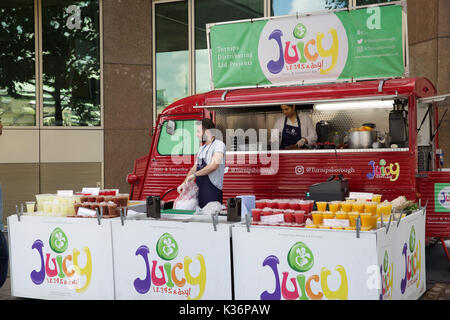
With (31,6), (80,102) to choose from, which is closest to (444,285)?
(80,102)

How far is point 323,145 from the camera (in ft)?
23.8

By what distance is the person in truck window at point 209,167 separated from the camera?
6082mm

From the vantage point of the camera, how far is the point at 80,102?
1188 centimetres

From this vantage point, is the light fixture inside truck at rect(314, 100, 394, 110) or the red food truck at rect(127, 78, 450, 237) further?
the light fixture inside truck at rect(314, 100, 394, 110)

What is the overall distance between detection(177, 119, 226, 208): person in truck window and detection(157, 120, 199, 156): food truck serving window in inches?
67.8

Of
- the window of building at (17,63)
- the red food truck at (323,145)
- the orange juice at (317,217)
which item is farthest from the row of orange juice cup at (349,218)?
the window of building at (17,63)

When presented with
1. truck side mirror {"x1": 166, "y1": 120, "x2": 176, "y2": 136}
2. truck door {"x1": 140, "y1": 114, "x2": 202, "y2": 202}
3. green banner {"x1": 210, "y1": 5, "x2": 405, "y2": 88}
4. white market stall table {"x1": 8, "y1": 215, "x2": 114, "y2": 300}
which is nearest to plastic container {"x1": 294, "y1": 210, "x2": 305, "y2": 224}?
white market stall table {"x1": 8, "y1": 215, "x2": 114, "y2": 300}

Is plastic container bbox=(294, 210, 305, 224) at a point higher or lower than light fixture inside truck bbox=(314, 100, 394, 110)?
lower

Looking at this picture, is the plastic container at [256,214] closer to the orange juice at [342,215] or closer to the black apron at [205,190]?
the orange juice at [342,215]

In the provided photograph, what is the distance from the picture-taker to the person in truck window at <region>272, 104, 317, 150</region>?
7.82m

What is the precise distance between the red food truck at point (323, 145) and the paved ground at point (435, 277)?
537 mm

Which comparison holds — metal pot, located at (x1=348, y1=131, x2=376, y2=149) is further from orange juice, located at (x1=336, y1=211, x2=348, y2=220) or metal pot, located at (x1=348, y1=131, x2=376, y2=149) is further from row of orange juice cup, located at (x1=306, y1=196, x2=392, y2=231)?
orange juice, located at (x1=336, y1=211, x2=348, y2=220)

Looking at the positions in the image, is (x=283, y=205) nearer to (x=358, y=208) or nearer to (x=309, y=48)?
(x=358, y=208)

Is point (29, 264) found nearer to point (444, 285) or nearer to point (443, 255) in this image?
point (444, 285)
